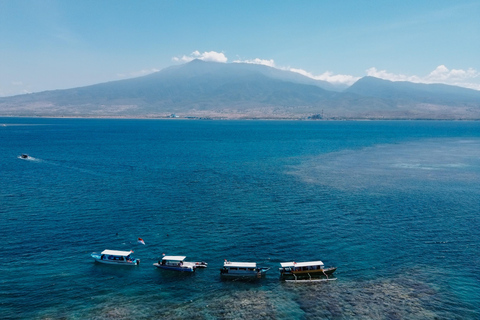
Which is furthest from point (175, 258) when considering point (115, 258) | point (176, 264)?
point (115, 258)

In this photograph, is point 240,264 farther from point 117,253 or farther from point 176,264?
point 117,253

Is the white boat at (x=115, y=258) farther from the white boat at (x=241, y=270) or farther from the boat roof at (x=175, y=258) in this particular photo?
the white boat at (x=241, y=270)

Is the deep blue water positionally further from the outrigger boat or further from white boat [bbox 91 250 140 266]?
the outrigger boat

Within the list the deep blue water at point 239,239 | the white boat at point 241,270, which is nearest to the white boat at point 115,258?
the deep blue water at point 239,239

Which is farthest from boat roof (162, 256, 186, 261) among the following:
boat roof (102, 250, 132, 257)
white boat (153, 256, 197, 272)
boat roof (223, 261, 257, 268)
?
boat roof (223, 261, 257, 268)

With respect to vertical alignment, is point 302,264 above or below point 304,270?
above

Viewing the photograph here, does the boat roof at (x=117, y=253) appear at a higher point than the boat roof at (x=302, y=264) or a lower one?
lower
